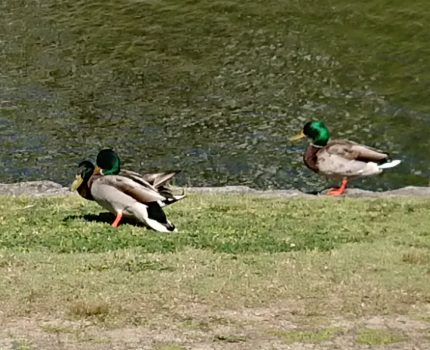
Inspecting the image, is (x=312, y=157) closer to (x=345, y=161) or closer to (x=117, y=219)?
(x=345, y=161)

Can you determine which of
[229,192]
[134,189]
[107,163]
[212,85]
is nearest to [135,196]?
[134,189]

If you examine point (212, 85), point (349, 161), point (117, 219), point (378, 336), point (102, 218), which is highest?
point (378, 336)

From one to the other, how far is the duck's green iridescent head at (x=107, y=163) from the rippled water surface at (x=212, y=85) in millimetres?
5423

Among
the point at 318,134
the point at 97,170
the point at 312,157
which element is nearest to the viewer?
the point at 97,170

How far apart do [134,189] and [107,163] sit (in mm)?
808

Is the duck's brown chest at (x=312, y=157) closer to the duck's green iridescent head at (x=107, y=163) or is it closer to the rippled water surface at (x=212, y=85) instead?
the rippled water surface at (x=212, y=85)

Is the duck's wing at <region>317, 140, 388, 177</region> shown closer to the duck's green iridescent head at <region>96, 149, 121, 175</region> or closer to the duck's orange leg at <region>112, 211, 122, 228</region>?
the duck's green iridescent head at <region>96, 149, 121, 175</region>

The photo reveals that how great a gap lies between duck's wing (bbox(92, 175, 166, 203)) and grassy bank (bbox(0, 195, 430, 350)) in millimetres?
307

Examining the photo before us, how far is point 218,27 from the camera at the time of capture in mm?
26359

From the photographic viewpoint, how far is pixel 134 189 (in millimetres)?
9492

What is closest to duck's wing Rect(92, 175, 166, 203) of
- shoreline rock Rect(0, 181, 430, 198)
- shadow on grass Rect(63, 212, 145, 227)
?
shadow on grass Rect(63, 212, 145, 227)

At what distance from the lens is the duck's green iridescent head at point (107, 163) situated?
33.3 feet

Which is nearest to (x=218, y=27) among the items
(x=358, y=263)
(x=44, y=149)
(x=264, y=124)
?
(x=264, y=124)

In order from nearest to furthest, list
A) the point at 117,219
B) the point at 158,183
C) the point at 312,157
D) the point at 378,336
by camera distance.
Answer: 1. the point at 378,336
2. the point at 117,219
3. the point at 158,183
4. the point at 312,157
